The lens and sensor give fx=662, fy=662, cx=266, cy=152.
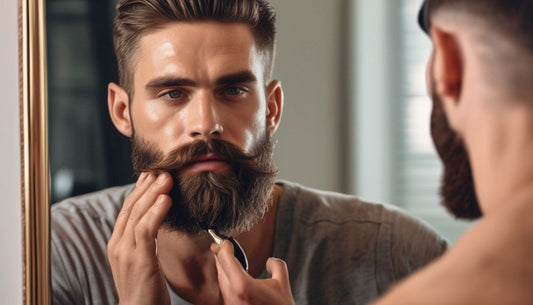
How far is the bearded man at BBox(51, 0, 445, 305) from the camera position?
3.34 feet

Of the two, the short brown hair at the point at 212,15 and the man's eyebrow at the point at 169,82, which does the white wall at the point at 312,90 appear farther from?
the man's eyebrow at the point at 169,82

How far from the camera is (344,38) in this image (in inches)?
39.4

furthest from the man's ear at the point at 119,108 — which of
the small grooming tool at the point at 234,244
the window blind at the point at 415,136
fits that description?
the window blind at the point at 415,136

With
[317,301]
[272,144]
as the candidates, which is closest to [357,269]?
[317,301]

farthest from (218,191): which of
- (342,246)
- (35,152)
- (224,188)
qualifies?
(35,152)

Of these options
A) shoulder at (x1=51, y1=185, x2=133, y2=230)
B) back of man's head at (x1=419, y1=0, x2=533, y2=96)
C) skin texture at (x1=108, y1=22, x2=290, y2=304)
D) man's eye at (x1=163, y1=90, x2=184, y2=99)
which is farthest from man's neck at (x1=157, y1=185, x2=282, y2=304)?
back of man's head at (x1=419, y1=0, x2=533, y2=96)

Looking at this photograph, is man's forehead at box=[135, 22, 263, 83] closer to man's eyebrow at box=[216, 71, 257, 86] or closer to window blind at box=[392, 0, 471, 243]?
man's eyebrow at box=[216, 71, 257, 86]

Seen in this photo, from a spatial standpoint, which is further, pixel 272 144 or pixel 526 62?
pixel 272 144

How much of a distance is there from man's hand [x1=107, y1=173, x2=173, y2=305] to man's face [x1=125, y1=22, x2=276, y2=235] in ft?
0.13

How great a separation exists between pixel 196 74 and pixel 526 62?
0.49 meters

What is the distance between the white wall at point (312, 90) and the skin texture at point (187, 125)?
0.03m

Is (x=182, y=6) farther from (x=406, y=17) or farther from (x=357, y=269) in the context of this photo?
(x=357, y=269)

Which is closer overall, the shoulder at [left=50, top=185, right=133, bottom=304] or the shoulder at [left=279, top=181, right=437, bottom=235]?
the shoulder at [left=279, top=181, right=437, bottom=235]

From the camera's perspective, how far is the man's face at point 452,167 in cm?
88
